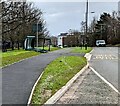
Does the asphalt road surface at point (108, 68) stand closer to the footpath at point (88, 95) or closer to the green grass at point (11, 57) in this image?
the footpath at point (88, 95)

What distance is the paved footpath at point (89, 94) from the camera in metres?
10.2

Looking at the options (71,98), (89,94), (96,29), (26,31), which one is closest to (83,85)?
(89,94)

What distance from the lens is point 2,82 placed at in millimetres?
13391

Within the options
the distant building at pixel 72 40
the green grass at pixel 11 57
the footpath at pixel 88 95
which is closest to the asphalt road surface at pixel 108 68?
the footpath at pixel 88 95

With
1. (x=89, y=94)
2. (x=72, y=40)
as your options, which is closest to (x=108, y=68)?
(x=89, y=94)

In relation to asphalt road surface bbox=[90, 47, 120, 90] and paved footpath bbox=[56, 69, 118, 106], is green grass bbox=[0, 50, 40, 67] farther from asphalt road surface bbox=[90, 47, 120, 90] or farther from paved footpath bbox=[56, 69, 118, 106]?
paved footpath bbox=[56, 69, 118, 106]

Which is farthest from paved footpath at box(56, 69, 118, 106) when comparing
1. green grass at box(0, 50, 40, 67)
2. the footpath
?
green grass at box(0, 50, 40, 67)

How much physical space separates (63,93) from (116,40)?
8745 cm

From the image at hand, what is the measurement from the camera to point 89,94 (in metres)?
11.5

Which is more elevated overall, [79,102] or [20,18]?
[20,18]

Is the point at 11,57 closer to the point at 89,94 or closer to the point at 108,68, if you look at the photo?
the point at 108,68

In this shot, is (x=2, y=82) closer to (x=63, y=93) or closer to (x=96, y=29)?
(x=63, y=93)

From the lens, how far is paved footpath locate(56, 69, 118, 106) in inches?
402

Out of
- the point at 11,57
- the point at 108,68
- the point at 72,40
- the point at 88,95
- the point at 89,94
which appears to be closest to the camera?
the point at 88,95
